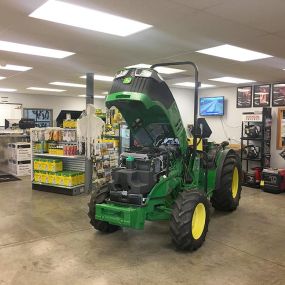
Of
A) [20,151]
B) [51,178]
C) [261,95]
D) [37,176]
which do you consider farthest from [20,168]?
[261,95]

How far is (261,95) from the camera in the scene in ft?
27.9

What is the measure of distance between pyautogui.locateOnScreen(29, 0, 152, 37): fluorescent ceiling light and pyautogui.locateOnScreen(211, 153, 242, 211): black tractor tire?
104 inches

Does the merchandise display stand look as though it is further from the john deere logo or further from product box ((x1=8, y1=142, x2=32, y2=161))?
product box ((x1=8, y1=142, x2=32, y2=161))

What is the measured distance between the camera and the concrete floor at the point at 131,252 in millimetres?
3039

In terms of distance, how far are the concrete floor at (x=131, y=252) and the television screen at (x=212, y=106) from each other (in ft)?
15.7

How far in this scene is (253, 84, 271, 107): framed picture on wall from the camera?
328 inches

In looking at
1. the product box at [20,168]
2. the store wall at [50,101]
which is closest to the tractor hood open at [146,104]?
the product box at [20,168]

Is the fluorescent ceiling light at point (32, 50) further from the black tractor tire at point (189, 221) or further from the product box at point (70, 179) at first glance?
the black tractor tire at point (189, 221)

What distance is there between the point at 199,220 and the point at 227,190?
4.53 feet

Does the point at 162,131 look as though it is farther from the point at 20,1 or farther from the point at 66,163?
the point at 66,163

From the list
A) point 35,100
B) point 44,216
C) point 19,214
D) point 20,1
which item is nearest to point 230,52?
point 20,1

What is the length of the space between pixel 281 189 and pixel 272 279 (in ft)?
13.9

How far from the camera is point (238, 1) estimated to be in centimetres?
289

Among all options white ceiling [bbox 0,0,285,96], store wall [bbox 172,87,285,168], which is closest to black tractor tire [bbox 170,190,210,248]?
white ceiling [bbox 0,0,285,96]
